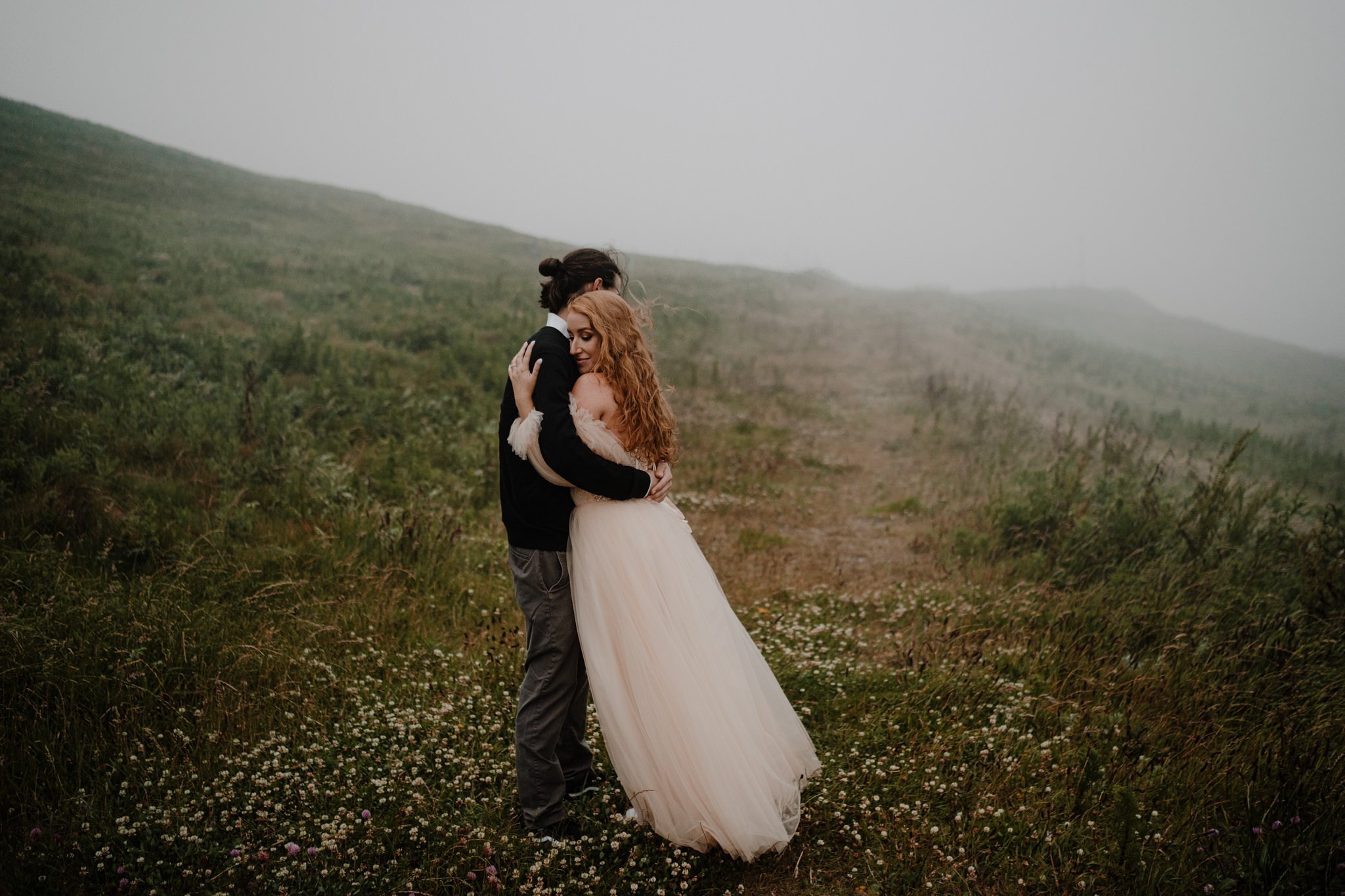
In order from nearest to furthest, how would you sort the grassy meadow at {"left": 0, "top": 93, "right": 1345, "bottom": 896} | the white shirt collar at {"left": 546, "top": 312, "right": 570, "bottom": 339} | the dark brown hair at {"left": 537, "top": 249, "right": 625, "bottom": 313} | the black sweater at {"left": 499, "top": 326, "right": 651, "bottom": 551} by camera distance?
the black sweater at {"left": 499, "top": 326, "right": 651, "bottom": 551}, the grassy meadow at {"left": 0, "top": 93, "right": 1345, "bottom": 896}, the white shirt collar at {"left": 546, "top": 312, "right": 570, "bottom": 339}, the dark brown hair at {"left": 537, "top": 249, "right": 625, "bottom": 313}

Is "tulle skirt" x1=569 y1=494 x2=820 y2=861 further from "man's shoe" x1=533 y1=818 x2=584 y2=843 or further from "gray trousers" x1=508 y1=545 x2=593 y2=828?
"man's shoe" x1=533 y1=818 x2=584 y2=843

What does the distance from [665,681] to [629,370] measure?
148cm

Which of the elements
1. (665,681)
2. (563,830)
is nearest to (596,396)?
(665,681)

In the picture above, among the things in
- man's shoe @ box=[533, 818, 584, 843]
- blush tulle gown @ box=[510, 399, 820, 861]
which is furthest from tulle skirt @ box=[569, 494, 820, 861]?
man's shoe @ box=[533, 818, 584, 843]

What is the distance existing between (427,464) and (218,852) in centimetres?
538

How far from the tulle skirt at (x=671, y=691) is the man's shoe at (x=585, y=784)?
517mm

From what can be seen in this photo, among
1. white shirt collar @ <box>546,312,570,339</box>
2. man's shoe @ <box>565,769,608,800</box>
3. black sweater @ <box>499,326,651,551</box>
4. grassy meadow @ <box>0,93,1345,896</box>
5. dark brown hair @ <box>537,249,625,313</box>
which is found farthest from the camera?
man's shoe @ <box>565,769,608,800</box>

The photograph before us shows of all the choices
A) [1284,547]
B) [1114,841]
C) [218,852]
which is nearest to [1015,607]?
[1114,841]

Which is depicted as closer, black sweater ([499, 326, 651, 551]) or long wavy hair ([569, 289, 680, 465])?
black sweater ([499, 326, 651, 551])

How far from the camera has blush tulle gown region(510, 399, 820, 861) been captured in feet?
9.96

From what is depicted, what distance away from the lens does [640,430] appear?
3215 millimetres

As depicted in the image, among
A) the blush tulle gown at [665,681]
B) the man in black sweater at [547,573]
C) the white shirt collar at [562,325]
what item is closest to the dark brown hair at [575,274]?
the man in black sweater at [547,573]

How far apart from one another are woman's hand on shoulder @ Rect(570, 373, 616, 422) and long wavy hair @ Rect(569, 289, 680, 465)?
0.03 meters

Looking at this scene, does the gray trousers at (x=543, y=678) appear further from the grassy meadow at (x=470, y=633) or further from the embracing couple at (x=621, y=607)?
the grassy meadow at (x=470, y=633)
